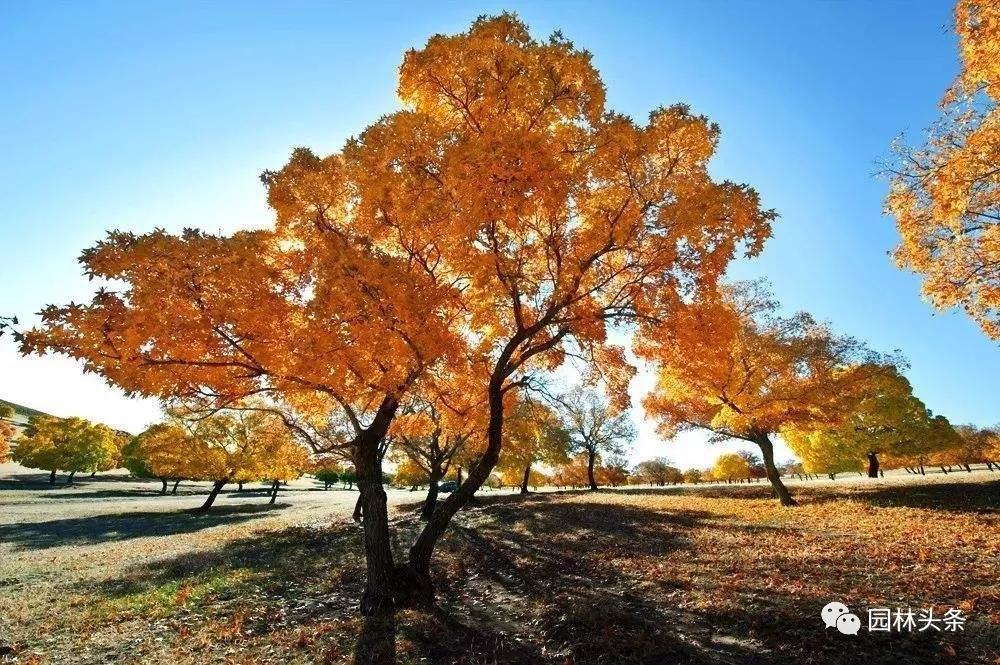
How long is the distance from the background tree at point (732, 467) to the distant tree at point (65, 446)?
9650 cm

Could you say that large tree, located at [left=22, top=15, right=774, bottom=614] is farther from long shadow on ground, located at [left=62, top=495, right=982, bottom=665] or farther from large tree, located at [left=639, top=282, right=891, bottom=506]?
large tree, located at [left=639, top=282, right=891, bottom=506]

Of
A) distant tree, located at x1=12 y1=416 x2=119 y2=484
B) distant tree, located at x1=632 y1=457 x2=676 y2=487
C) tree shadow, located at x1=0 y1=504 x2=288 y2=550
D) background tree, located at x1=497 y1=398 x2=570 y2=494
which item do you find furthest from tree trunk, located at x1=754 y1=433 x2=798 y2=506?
distant tree, located at x1=12 y1=416 x2=119 y2=484

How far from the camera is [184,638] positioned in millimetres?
8602

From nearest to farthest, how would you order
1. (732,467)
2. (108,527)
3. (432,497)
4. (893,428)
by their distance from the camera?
(432,497) < (108,527) < (893,428) < (732,467)

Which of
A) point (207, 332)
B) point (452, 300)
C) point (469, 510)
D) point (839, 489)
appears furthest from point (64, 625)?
point (839, 489)

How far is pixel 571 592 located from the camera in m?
9.92

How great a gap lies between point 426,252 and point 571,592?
303 inches

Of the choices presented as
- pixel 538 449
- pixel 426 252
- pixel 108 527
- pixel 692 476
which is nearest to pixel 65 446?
pixel 108 527

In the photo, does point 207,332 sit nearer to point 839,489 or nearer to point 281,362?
point 281,362

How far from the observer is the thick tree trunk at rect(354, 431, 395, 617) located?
932 centimetres

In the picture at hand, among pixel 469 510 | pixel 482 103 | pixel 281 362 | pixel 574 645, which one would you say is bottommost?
pixel 469 510

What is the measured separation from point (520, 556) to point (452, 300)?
936 cm

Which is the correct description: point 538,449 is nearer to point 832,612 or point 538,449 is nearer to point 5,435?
point 832,612

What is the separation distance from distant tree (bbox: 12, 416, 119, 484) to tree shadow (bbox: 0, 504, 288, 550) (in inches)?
1579
